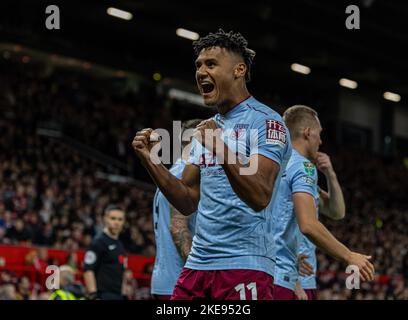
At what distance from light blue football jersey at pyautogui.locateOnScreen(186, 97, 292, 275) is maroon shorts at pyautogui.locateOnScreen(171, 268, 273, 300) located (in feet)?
0.11

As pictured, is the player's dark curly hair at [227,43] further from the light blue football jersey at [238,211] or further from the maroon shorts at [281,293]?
the maroon shorts at [281,293]

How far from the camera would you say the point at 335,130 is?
135 feet

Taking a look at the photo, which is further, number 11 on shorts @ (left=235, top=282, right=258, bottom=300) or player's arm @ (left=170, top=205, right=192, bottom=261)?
player's arm @ (left=170, top=205, right=192, bottom=261)

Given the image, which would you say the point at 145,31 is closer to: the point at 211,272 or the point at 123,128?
the point at 123,128

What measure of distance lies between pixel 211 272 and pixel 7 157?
17.9 m

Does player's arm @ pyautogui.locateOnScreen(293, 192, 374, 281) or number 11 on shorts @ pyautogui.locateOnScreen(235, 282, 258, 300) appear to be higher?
player's arm @ pyautogui.locateOnScreen(293, 192, 374, 281)

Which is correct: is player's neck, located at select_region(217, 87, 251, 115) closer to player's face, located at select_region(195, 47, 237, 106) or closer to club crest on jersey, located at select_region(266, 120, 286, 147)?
player's face, located at select_region(195, 47, 237, 106)

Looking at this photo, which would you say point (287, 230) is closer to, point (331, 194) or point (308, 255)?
point (308, 255)

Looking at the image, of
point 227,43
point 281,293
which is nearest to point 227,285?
point 227,43

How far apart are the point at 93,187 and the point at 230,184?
62.7 ft

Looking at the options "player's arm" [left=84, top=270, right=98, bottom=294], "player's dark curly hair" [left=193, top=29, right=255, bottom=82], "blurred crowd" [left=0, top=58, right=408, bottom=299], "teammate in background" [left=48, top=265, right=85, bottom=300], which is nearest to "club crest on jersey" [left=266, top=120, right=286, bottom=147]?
"player's dark curly hair" [left=193, top=29, right=255, bottom=82]

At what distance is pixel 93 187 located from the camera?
23.5m

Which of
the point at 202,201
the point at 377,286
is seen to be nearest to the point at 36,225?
the point at 377,286

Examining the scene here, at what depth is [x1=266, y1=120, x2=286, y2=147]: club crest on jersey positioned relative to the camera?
4766 millimetres
